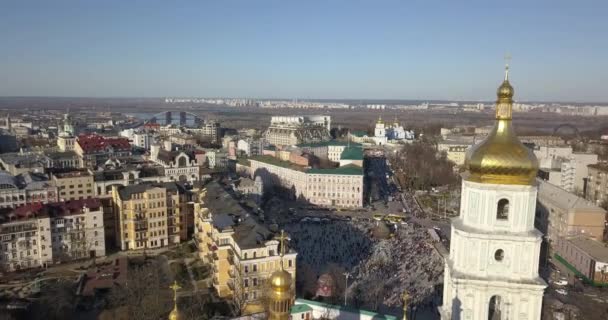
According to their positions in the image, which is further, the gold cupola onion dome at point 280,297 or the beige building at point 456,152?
the beige building at point 456,152

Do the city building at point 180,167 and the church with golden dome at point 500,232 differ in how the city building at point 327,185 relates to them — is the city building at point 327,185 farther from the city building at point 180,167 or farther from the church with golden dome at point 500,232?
the church with golden dome at point 500,232

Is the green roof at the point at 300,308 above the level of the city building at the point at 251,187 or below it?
above

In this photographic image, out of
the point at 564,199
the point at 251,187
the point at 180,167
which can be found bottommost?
the point at 251,187

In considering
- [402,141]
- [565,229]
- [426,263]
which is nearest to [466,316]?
[426,263]

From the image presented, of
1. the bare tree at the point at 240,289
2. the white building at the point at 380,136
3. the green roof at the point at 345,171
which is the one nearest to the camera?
the bare tree at the point at 240,289

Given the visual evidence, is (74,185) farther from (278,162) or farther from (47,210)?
(278,162)

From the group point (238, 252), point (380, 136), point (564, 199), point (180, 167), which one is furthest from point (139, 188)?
point (380, 136)

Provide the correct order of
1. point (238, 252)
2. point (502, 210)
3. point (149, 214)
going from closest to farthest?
point (502, 210) → point (238, 252) → point (149, 214)

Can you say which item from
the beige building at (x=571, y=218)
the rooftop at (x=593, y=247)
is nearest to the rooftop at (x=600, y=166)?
the beige building at (x=571, y=218)
